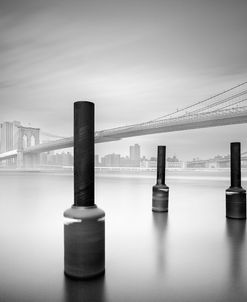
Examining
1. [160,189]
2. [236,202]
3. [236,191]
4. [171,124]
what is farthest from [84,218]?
[171,124]

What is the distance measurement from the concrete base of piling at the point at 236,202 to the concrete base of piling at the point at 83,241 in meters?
2.90

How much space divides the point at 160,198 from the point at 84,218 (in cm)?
348

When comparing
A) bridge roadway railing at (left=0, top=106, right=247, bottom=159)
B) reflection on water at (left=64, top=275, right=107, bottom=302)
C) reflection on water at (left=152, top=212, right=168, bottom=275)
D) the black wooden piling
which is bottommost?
reflection on water at (left=152, top=212, right=168, bottom=275)

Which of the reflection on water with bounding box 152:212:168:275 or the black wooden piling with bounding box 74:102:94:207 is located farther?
the reflection on water with bounding box 152:212:168:275

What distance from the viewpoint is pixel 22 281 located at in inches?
89.7

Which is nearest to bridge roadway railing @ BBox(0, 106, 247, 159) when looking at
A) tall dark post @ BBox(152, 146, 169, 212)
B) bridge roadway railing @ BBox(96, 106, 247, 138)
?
bridge roadway railing @ BBox(96, 106, 247, 138)

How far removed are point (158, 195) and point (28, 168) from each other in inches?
1264

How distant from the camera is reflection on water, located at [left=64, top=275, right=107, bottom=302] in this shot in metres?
2.01

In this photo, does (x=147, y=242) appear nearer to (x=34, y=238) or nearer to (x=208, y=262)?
(x=208, y=262)

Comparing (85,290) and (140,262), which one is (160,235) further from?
(85,290)

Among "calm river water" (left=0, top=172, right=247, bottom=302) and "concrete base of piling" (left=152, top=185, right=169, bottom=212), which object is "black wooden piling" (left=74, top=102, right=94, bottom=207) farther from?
"concrete base of piling" (left=152, top=185, right=169, bottom=212)

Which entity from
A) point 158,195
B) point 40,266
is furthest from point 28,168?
point 40,266

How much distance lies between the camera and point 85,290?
6.99 feet

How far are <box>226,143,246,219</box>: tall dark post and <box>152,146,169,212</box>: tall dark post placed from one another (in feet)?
3.75
